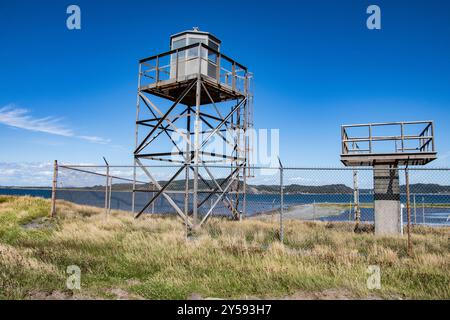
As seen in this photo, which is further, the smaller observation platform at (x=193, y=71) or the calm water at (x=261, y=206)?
the calm water at (x=261, y=206)

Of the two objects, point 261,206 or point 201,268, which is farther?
point 261,206

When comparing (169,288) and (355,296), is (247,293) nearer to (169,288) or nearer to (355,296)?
(169,288)

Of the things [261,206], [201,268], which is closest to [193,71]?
[201,268]

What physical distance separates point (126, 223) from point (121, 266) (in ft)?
24.3

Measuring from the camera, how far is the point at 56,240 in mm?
10453

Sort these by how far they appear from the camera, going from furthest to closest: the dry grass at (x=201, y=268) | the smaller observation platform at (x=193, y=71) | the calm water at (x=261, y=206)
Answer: the calm water at (x=261, y=206) → the smaller observation platform at (x=193, y=71) → the dry grass at (x=201, y=268)

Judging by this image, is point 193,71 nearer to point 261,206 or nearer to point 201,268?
point 201,268

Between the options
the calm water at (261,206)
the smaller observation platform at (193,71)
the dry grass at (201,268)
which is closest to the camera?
the dry grass at (201,268)

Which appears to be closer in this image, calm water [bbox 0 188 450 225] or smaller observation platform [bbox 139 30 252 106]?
smaller observation platform [bbox 139 30 252 106]

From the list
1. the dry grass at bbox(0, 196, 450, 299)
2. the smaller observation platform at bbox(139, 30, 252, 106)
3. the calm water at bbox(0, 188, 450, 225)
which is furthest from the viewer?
the calm water at bbox(0, 188, 450, 225)

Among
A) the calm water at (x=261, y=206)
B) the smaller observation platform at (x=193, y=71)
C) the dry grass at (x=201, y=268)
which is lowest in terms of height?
the calm water at (x=261, y=206)

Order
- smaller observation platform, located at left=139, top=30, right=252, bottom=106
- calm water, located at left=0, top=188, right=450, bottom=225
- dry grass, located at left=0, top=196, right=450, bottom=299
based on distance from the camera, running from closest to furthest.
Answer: dry grass, located at left=0, top=196, right=450, bottom=299
smaller observation platform, located at left=139, top=30, right=252, bottom=106
calm water, located at left=0, top=188, right=450, bottom=225

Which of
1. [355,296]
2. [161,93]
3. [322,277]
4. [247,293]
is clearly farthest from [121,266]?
[161,93]

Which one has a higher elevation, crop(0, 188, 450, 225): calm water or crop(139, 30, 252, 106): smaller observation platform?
crop(139, 30, 252, 106): smaller observation platform
